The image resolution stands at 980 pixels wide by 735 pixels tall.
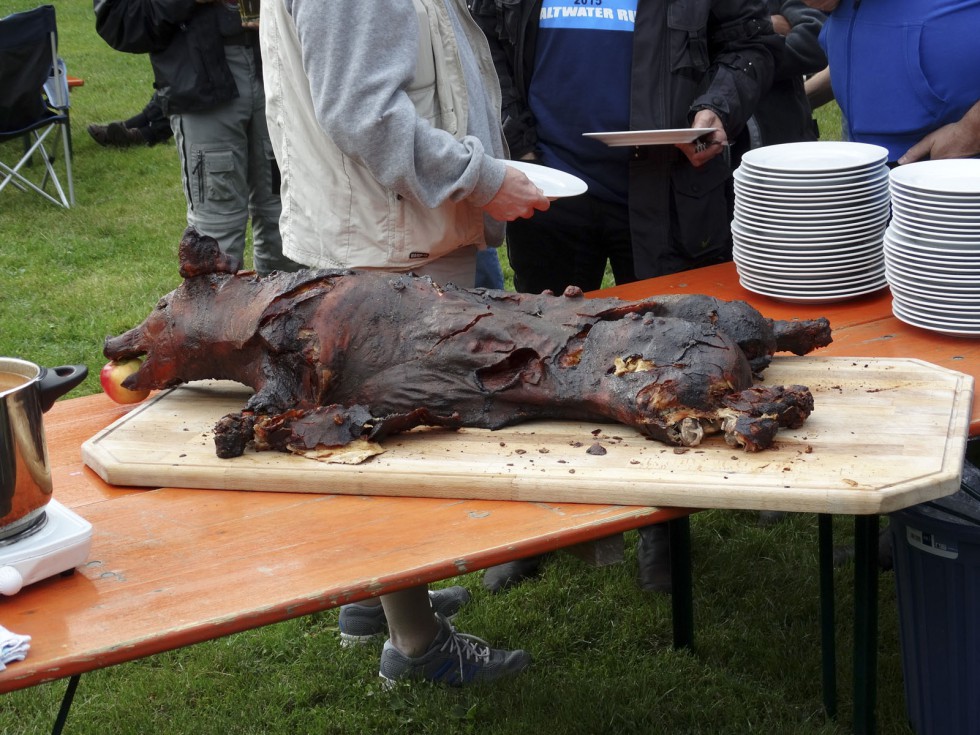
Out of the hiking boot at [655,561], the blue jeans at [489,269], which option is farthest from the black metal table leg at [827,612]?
the blue jeans at [489,269]

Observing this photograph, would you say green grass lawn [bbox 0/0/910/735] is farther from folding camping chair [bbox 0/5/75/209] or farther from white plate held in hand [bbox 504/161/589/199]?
folding camping chair [bbox 0/5/75/209]

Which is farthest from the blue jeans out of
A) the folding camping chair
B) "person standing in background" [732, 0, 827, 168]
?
the folding camping chair

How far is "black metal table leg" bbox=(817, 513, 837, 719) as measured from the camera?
2.81 metres

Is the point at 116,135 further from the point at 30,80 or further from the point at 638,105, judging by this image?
the point at 638,105

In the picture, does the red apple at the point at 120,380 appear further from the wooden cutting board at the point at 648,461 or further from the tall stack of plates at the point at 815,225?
the tall stack of plates at the point at 815,225

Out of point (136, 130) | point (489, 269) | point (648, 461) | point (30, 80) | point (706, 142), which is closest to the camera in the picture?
point (648, 461)

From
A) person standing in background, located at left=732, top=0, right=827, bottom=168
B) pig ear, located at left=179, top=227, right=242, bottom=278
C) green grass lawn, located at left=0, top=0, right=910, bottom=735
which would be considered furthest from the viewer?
person standing in background, located at left=732, top=0, right=827, bottom=168

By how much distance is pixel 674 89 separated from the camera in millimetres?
3559

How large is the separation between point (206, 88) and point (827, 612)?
3736 millimetres

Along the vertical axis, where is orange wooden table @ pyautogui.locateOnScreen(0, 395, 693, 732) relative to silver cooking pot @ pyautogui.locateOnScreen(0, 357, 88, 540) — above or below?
below

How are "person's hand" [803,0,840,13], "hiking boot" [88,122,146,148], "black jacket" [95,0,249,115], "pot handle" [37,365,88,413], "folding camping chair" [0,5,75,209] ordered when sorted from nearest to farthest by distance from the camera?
"pot handle" [37,365,88,413] < "person's hand" [803,0,840,13] < "black jacket" [95,0,249,115] < "folding camping chair" [0,5,75,209] < "hiking boot" [88,122,146,148]

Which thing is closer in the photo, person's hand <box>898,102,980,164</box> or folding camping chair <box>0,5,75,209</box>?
person's hand <box>898,102,980,164</box>

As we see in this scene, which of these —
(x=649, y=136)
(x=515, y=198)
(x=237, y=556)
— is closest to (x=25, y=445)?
(x=237, y=556)

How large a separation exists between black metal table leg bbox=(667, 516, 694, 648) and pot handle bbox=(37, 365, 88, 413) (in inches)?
73.2
